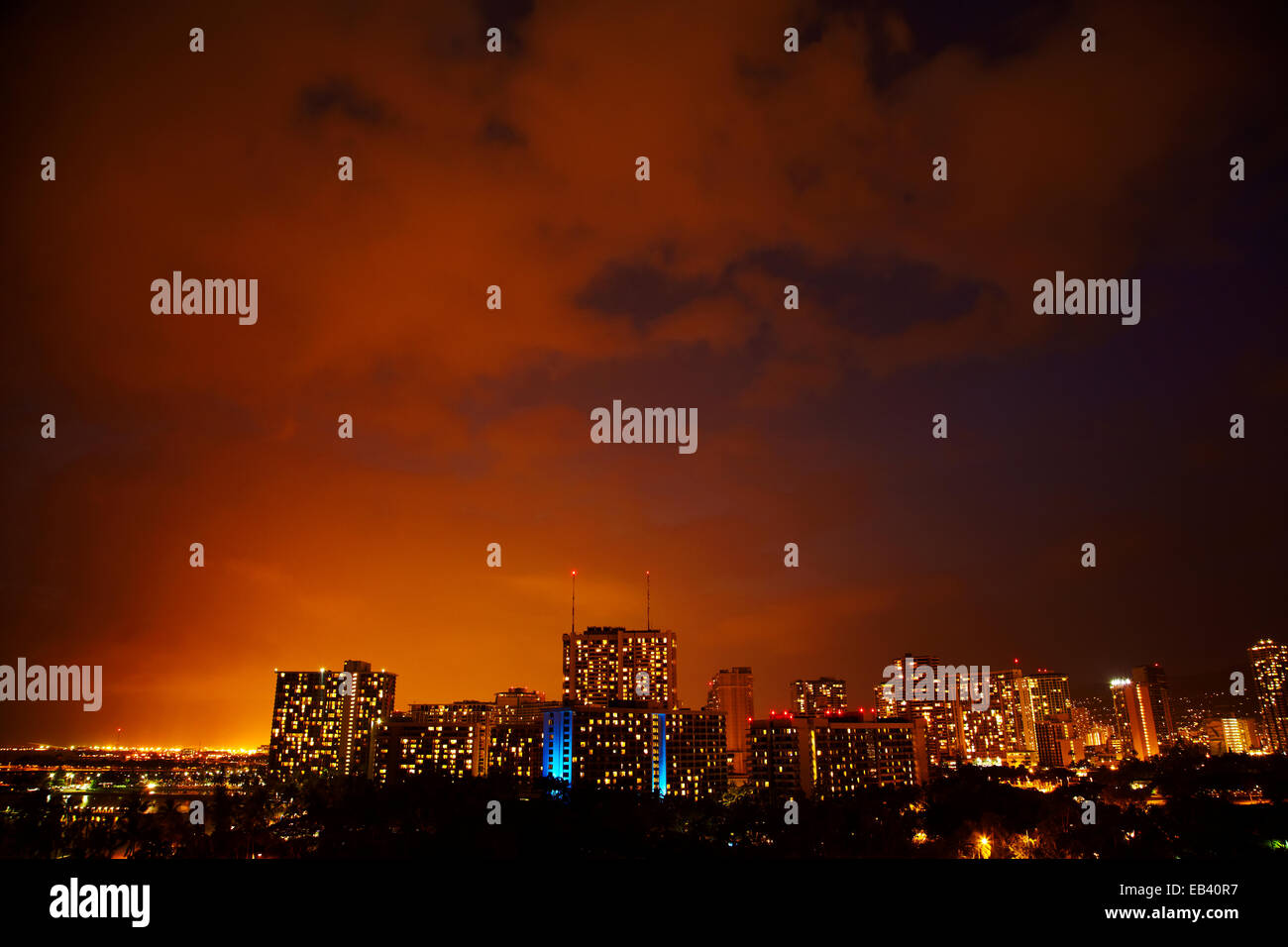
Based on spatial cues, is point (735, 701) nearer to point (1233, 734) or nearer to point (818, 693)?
point (818, 693)

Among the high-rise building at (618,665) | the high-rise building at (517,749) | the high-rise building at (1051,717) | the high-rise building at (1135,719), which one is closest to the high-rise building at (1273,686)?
the high-rise building at (1135,719)

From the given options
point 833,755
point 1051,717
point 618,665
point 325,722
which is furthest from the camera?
point 1051,717

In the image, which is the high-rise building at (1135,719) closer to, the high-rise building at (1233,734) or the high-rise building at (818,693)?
A: the high-rise building at (1233,734)

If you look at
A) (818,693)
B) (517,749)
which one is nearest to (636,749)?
(517,749)

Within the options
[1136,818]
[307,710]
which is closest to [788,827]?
[1136,818]
